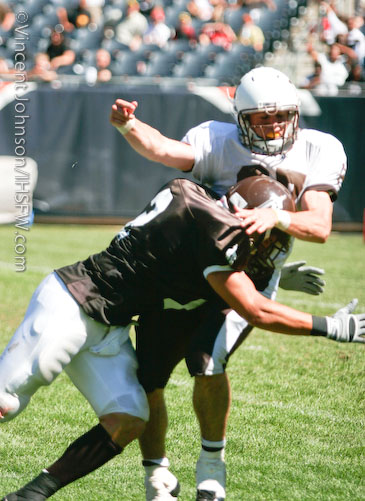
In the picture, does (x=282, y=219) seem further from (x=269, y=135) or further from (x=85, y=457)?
(x=85, y=457)

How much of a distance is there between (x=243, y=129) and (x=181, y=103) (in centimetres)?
761

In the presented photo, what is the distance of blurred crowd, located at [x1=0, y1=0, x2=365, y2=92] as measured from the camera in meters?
12.0

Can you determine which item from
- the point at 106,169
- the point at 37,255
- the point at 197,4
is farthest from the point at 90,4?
the point at 37,255

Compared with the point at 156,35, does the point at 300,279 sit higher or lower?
higher

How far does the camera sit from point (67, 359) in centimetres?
277

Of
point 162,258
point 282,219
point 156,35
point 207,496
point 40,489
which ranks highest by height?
point 282,219

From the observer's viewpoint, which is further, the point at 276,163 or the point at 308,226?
the point at 276,163

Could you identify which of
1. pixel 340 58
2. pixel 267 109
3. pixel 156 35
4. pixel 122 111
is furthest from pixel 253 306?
pixel 156 35

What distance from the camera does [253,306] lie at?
2697 millimetres

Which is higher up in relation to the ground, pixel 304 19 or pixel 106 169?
pixel 304 19

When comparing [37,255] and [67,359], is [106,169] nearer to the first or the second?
[37,255]

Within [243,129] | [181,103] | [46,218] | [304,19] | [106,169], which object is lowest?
[46,218]

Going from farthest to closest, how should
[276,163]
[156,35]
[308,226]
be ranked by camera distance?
[156,35], [276,163], [308,226]

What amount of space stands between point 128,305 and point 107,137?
8069mm
